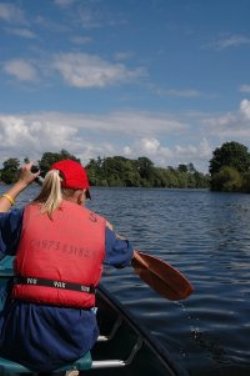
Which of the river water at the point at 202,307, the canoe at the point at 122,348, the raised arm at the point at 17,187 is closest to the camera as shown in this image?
the raised arm at the point at 17,187

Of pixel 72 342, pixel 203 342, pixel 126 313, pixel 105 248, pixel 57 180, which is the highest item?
pixel 57 180

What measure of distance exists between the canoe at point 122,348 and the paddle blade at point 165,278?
56 cm

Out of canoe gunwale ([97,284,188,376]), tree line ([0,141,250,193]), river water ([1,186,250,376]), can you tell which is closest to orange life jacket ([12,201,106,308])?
canoe gunwale ([97,284,188,376])

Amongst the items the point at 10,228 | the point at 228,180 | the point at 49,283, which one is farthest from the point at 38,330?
the point at 228,180

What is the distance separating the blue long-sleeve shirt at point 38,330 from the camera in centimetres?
346

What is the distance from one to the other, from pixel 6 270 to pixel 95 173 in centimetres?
12701

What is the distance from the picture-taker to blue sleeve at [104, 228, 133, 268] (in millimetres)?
3775

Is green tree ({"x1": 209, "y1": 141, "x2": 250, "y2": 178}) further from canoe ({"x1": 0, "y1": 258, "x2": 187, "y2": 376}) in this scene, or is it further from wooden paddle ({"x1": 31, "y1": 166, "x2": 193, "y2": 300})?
wooden paddle ({"x1": 31, "y1": 166, "x2": 193, "y2": 300})

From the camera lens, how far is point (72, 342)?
141 inches

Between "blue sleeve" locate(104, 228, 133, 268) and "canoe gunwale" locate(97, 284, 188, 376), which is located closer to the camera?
"blue sleeve" locate(104, 228, 133, 268)

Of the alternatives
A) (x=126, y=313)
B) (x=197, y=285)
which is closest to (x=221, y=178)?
(x=197, y=285)

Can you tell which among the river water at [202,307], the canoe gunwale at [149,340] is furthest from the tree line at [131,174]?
the canoe gunwale at [149,340]

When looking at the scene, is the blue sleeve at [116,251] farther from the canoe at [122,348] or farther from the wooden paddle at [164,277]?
the canoe at [122,348]

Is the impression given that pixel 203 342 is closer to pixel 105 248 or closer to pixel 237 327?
pixel 237 327
